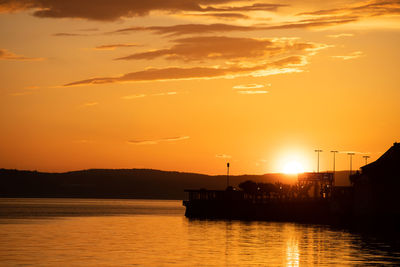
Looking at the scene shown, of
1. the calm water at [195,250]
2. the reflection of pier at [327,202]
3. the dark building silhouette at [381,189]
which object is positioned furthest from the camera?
the reflection of pier at [327,202]

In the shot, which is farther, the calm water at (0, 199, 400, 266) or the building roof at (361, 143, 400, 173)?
the building roof at (361, 143, 400, 173)

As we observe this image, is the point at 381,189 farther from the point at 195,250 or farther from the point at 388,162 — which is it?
the point at 195,250

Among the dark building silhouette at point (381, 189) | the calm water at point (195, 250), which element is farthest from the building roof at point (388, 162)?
the calm water at point (195, 250)

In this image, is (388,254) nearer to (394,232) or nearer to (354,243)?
(354,243)

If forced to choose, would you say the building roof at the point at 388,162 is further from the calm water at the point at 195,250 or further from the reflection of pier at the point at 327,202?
the calm water at the point at 195,250

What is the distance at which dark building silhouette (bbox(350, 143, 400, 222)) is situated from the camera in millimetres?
112188

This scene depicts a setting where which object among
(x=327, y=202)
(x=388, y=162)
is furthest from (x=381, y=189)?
(x=327, y=202)

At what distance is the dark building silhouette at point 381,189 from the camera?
11219cm

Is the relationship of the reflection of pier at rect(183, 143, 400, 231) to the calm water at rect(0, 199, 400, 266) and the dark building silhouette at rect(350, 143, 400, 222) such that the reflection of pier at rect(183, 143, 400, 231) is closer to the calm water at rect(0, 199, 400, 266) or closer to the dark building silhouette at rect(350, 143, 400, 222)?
the dark building silhouette at rect(350, 143, 400, 222)

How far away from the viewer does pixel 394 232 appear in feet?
352

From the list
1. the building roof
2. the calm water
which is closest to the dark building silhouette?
the building roof

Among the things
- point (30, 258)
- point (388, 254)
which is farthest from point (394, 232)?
point (30, 258)

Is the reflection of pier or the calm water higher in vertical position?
the reflection of pier

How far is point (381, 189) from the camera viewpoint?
11369cm
